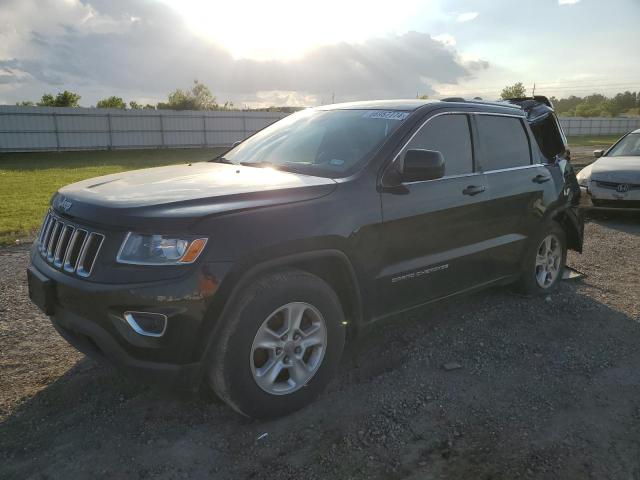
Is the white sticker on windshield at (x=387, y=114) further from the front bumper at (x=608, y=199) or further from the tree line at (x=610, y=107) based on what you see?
the tree line at (x=610, y=107)

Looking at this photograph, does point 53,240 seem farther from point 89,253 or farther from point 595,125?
point 595,125

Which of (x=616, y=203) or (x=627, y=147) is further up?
(x=627, y=147)

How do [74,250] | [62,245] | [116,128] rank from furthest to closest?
[116,128] < [62,245] < [74,250]

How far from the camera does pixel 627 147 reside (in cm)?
1026

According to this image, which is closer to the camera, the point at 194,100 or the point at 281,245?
the point at 281,245

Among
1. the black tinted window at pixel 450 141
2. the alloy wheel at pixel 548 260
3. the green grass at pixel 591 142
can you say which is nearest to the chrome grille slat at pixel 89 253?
the black tinted window at pixel 450 141

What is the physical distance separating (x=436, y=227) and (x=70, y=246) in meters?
2.36

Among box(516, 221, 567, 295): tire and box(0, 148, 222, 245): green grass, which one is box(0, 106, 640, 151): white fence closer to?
box(0, 148, 222, 245): green grass

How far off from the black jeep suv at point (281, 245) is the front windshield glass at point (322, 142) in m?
0.02

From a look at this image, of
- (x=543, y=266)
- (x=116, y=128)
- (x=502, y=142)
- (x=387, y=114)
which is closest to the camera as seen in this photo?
(x=387, y=114)

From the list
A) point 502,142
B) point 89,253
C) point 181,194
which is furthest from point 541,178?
point 89,253

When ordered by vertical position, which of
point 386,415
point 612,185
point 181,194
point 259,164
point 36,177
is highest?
point 259,164

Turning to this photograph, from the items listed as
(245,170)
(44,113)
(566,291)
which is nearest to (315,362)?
(245,170)

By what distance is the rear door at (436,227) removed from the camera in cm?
348
